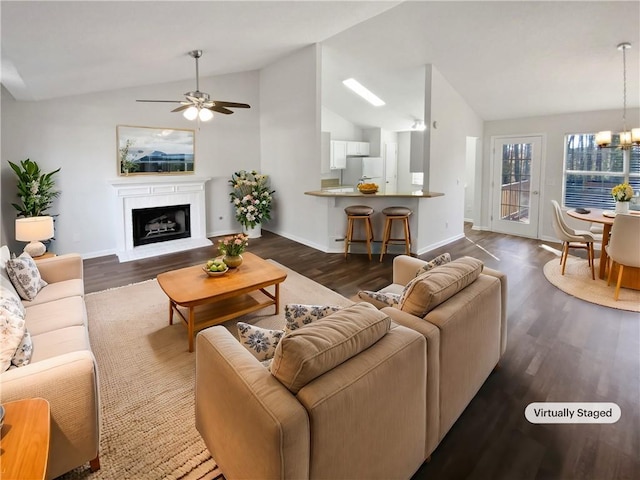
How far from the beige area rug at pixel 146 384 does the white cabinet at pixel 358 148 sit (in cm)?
558

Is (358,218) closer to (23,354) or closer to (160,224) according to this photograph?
(160,224)

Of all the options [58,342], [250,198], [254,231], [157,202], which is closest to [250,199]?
[250,198]

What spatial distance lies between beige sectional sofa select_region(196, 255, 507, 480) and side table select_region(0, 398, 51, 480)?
608 millimetres

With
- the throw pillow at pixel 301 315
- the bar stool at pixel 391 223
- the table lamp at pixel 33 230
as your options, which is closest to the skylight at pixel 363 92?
the bar stool at pixel 391 223

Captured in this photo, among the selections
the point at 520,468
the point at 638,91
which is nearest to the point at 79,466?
the point at 520,468

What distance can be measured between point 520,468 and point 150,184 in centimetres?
588

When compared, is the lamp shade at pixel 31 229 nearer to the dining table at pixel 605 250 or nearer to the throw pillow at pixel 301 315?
the throw pillow at pixel 301 315

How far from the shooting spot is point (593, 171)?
6.28 m

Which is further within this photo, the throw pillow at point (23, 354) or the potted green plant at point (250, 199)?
the potted green plant at point (250, 199)

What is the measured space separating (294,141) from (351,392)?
18.5 feet

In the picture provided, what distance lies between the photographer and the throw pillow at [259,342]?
5.72 feet

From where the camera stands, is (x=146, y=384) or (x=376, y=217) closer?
(x=146, y=384)

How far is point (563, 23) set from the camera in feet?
13.3

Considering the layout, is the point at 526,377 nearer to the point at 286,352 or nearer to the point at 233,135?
the point at 286,352
